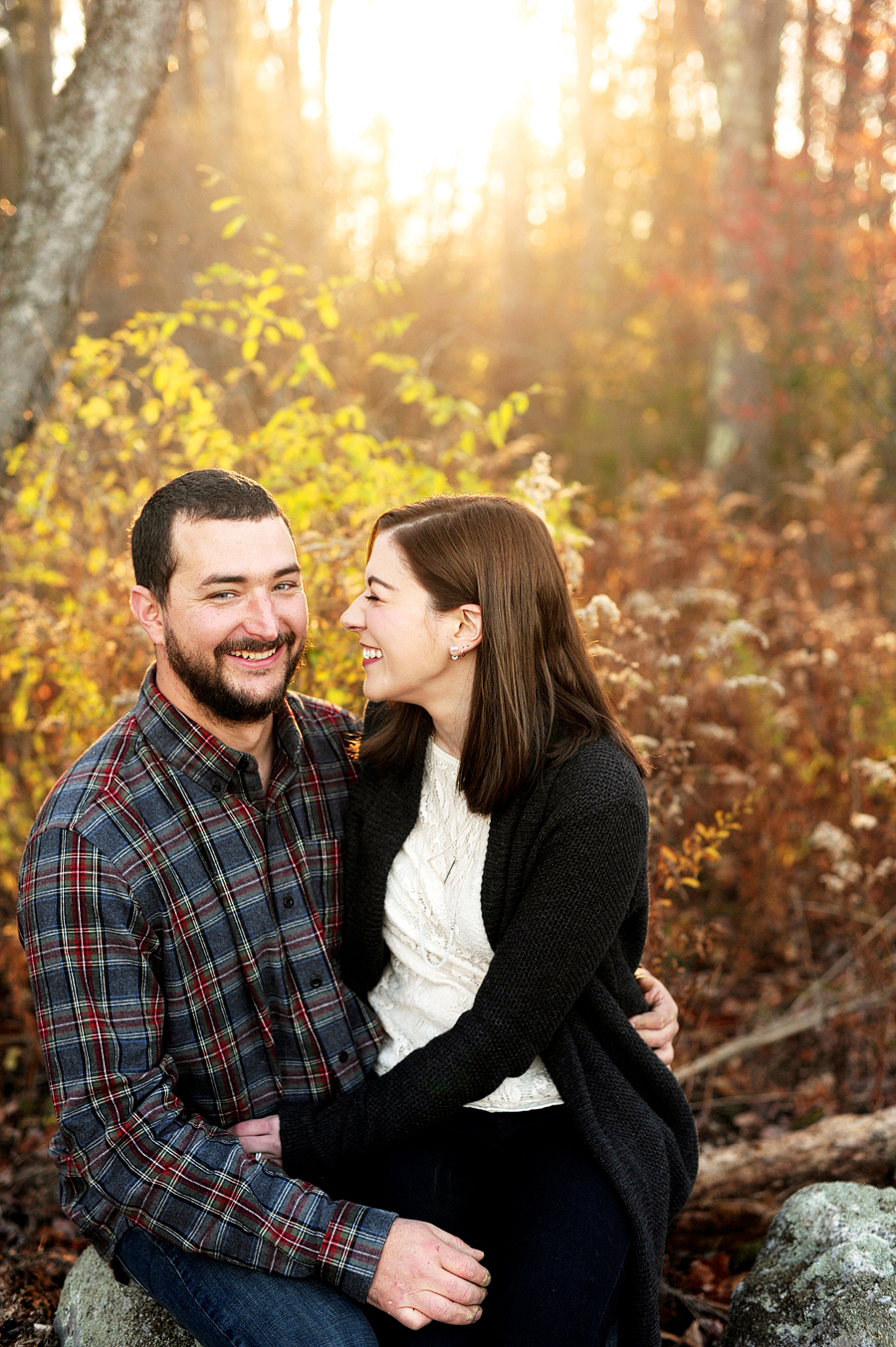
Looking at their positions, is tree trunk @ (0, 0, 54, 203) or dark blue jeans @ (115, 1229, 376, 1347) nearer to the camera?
dark blue jeans @ (115, 1229, 376, 1347)

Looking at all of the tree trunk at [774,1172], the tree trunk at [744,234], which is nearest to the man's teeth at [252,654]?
the tree trunk at [774,1172]

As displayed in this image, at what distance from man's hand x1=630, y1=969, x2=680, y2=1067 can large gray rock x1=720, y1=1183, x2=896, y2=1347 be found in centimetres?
47

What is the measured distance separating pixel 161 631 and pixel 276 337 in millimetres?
1782

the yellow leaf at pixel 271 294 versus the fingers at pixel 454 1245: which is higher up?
the yellow leaf at pixel 271 294

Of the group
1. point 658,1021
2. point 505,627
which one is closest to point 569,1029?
point 658,1021

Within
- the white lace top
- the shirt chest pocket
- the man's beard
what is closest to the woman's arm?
the white lace top

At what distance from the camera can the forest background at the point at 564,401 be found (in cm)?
350

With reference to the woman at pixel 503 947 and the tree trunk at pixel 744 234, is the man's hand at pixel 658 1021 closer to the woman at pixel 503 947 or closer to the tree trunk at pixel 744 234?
the woman at pixel 503 947

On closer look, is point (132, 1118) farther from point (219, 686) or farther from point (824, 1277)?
point (824, 1277)

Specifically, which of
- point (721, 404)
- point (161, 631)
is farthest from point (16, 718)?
point (721, 404)

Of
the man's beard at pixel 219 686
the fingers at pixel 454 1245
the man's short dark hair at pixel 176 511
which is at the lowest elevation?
the fingers at pixel 454 1245

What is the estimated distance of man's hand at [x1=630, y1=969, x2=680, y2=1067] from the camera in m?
2.40

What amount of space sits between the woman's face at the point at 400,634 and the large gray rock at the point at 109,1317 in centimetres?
137

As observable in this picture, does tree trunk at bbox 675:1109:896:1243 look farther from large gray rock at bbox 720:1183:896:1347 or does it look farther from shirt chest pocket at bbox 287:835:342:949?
shirt chest pocket at bbox 287:835:342:949
